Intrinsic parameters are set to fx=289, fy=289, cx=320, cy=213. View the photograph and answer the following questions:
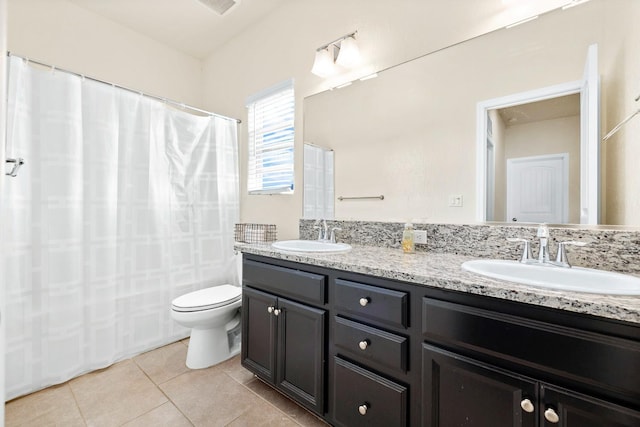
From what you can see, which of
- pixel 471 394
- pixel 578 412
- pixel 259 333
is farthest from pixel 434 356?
pixel 259 333

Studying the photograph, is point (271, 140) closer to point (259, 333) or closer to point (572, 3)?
point (259, 333)

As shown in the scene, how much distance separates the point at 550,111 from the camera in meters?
1.25

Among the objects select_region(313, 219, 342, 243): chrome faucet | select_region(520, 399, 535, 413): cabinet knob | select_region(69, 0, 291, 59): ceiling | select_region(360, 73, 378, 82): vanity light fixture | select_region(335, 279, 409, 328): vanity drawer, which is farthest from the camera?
select_region(69, 0, 291, 59): ceiling

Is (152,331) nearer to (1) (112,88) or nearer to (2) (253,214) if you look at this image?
(2) (253,214)

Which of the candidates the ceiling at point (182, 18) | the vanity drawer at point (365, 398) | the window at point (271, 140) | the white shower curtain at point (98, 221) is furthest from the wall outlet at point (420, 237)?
the ceiling at point (182, 18)

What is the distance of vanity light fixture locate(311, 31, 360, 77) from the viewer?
6.00ft

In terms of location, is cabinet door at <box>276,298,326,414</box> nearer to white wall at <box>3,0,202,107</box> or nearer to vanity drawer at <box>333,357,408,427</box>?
vanity drawer at <box>333,357,408,427</box>

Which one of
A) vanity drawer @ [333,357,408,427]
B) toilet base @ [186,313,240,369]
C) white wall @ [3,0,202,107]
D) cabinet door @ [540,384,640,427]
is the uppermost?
white wall @ [3,0,202,107]

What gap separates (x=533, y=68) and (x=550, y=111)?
0.22 m

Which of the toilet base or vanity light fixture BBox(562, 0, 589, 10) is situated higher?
vanity light fixture BBox(562, 0, 589, 10)

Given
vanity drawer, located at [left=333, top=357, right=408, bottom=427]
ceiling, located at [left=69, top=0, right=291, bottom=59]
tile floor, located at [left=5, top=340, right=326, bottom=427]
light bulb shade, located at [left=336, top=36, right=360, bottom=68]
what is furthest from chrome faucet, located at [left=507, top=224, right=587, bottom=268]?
ceiling, located at [left=69, top=0, right=291, bottom=59]

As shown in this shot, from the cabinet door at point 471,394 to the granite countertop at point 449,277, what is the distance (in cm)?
23

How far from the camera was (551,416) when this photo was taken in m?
0.77

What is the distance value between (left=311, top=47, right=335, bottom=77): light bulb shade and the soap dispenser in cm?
118
